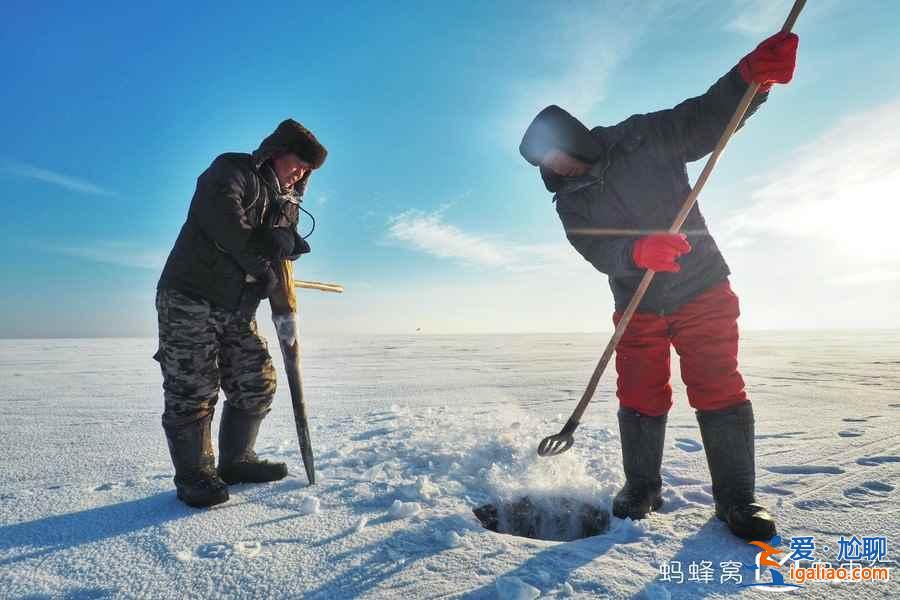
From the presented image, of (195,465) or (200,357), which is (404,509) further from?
(200,357)

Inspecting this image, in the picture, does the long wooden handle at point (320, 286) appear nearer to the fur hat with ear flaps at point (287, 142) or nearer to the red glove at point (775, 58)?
the fur hat with ear flaps at point (287, 142)

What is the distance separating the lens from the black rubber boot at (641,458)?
176 centimetres

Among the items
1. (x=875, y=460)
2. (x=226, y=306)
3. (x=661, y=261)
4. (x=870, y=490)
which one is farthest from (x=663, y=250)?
(x=226, y=306)

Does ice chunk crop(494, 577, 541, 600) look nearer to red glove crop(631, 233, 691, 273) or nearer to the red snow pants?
the red snow pants

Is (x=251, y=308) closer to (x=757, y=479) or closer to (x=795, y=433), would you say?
(x=757, y=479)

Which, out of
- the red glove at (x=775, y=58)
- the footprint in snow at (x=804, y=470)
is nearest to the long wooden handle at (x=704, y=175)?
the red glove at (x=775, y=58)

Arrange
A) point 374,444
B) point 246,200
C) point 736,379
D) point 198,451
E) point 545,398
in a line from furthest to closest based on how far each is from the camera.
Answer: point 545,398
point 374,444
point 246,200
point 198,451
point 736,379

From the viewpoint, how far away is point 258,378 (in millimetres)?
2137

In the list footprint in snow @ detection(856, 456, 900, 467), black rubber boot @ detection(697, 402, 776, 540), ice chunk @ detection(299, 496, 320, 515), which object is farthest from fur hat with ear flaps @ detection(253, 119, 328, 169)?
footprint in snow @ detection(856, 456, 900, 467)

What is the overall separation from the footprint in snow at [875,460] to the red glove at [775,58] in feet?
6.27

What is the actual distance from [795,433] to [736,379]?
1648 mm

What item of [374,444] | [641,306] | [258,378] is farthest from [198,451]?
[641,306]

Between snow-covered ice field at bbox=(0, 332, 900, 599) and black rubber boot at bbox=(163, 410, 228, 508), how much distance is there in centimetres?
7

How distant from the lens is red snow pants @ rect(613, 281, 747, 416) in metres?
1.68
